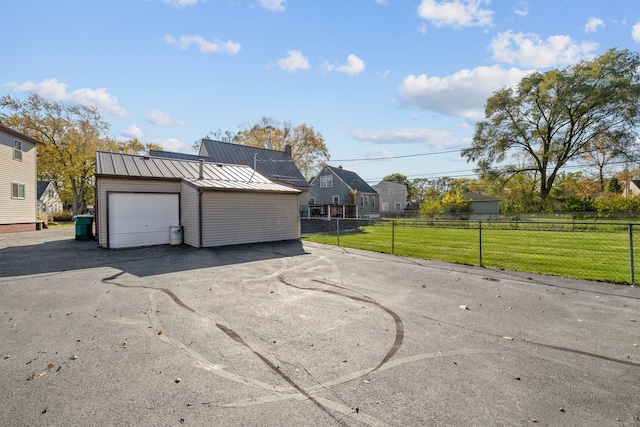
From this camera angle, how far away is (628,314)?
4867mm

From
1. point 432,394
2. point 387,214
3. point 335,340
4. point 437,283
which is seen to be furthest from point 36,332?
point 387,214

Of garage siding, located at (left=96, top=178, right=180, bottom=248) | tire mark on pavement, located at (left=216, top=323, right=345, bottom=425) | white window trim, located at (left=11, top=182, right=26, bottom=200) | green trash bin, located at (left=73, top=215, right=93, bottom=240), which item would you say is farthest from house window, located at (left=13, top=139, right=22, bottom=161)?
tire mark on pavement, located at (left=216, top=323, right=345, bottom=425)

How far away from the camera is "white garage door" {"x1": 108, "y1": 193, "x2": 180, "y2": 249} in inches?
474

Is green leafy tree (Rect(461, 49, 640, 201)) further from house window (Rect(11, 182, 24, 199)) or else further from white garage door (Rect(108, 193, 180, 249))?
house window (Rect(11, 182, 24, 199))

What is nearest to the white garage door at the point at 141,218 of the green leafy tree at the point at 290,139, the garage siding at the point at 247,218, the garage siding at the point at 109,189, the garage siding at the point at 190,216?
the garage siding at the point at 109,189

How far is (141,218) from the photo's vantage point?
1259 cm

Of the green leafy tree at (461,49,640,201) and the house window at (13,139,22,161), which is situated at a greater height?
the green leafy tree at (461,49,640,201)

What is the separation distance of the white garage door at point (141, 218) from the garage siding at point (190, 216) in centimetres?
39

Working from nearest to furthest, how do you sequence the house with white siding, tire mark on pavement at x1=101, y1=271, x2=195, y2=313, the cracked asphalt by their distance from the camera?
the cracked asphalt
tire mark on pavement at x1=101, y1=271, x2=195, y2=313
the house with white siding

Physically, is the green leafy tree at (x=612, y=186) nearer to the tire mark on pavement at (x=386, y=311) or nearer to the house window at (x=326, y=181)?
the house window at (x=326, y=181)

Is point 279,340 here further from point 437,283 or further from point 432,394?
point 437,283

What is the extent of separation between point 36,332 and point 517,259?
11511 mm

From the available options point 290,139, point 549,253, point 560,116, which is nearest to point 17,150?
point 290,139

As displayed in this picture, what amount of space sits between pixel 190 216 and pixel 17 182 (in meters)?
15.0
